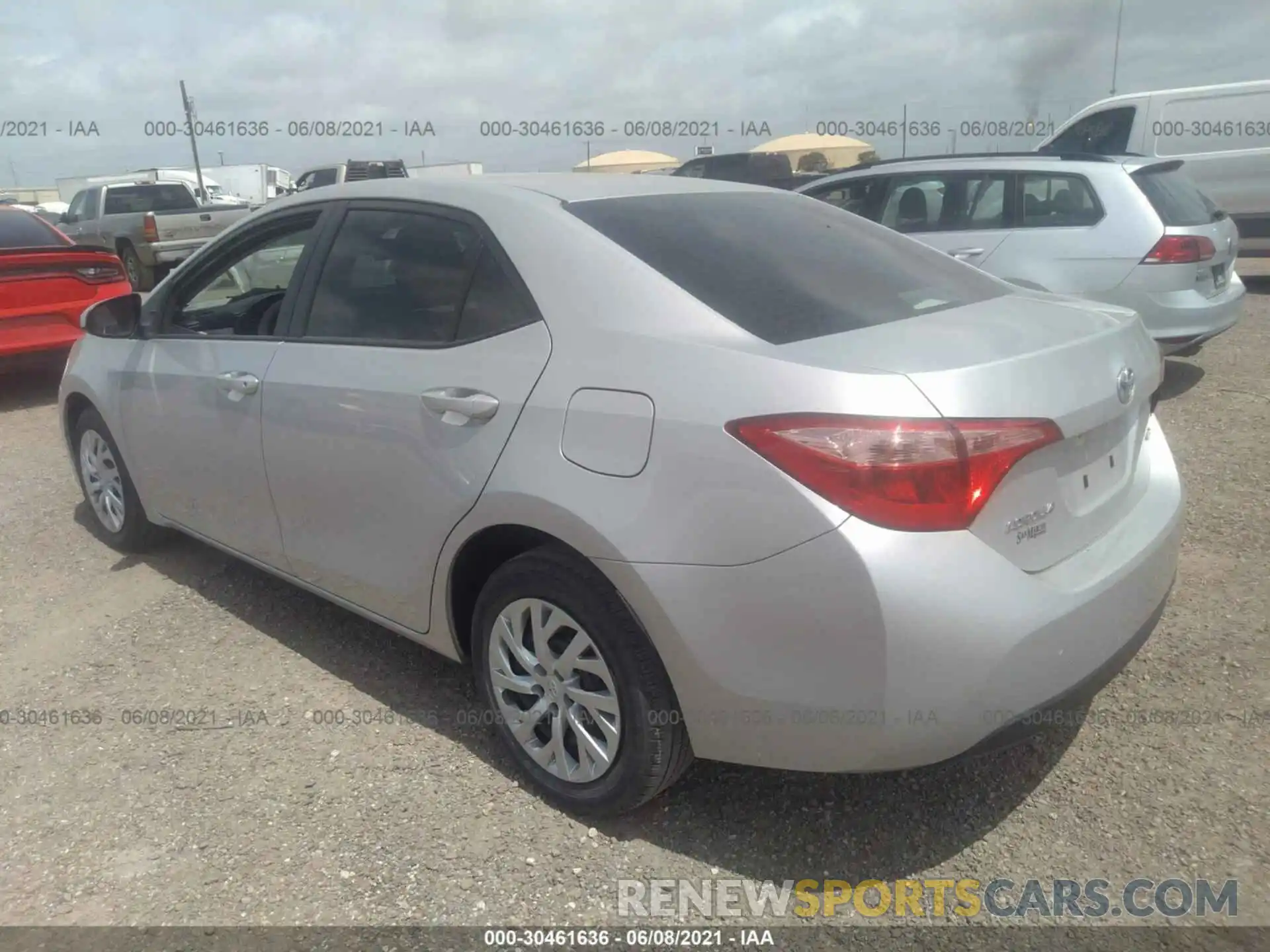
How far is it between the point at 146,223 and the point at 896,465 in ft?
46.8

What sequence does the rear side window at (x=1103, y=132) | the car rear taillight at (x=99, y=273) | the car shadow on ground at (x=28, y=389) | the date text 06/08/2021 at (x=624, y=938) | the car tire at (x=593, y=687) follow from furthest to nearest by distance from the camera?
1. the rear side window at (x=1103, y=132)
2. the car shadow on ground at (x=28, y=389)
3. the car rear taillight at (x=99, y=273)
4. the car tire at (x=593, y=687)
5. the date text 06/08/2021 at (x=624, y=938)

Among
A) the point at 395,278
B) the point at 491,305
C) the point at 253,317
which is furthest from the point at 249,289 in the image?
the point at 491,305

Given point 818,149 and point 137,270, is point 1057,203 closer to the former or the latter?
point 137,270

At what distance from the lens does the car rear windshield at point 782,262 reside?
251cm

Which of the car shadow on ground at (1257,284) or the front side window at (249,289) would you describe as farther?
the car shadow on ground at (1257,284)

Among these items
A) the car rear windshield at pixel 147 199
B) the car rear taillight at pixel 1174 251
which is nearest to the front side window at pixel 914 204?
the car rear taillight at pixel 1174 251

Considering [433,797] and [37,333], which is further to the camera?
[37,333]

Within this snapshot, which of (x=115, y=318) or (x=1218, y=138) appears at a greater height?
(x=1218, y=138)

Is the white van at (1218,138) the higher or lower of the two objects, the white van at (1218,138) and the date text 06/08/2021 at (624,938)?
the higher

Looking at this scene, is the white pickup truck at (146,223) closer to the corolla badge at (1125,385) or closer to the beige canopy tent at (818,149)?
the corolla badge at (1125,385)

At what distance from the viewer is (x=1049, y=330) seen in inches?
99.8

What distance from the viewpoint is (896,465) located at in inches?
81.7

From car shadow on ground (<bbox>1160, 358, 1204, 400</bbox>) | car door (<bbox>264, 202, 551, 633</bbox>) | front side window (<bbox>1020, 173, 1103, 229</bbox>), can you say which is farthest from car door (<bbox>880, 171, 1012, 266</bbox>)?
car door (<bbox>264, 202, 551, 633</bbox>)

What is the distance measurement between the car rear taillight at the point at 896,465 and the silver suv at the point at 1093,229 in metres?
4.10
